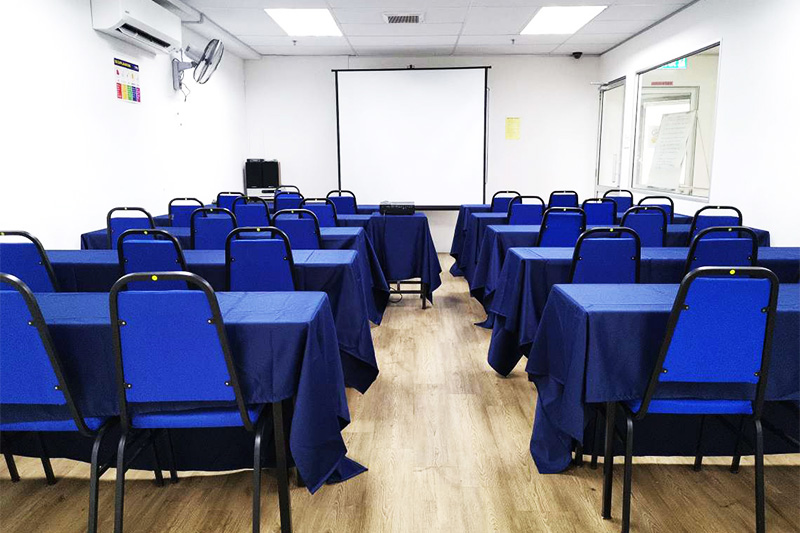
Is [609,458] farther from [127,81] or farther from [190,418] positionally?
[127,81]

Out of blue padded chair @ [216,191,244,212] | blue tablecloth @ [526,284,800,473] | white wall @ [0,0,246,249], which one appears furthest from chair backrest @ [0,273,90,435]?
blue padded chair @ [216,191,244,212]

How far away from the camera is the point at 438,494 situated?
7.29ft

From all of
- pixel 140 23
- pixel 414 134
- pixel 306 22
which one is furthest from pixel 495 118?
pixel 140 23

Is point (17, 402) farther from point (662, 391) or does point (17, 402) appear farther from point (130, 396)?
point (662, 391)

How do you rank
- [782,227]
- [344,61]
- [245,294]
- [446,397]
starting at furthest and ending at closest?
[344,61] → [782,227] → [446,397] → [245,294]

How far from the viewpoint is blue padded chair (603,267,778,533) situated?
1.70 metres

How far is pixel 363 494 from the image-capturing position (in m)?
2.23

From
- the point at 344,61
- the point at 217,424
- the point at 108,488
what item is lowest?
the point at 108,488

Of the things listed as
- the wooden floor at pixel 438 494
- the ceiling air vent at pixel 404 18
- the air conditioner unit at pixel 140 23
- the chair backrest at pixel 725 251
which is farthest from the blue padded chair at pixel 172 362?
the ceiling air vent at pixel 404 18

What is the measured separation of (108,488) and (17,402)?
788 mm

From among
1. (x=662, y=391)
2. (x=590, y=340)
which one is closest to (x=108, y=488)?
(x=590, y=340)

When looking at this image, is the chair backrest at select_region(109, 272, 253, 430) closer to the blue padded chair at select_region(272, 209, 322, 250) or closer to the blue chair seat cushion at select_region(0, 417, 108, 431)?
the blue chair seat cushion at select_region(0, 417, 108, 431)

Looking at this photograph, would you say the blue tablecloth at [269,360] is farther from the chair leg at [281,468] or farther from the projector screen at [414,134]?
the projector screen at [414,134]

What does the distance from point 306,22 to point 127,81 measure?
2.21 metres
